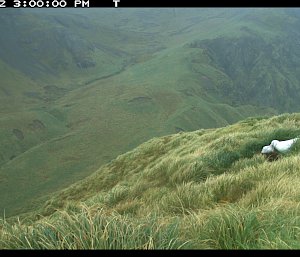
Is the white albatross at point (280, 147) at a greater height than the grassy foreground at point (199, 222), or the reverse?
the grassy foreground at point (199, 222)

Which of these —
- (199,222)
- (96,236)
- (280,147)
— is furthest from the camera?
(280,147)

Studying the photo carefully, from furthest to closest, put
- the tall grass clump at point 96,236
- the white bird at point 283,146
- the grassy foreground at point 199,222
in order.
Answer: the white bird at point 283,146, the grassy foreground at point 199,222, the tall grass clump at point 96,236

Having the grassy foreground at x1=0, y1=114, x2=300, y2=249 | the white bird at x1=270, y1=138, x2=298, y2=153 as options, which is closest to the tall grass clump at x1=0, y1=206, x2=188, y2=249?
the grassy foreground at x1=0, y1=114, x2=300, y2=249

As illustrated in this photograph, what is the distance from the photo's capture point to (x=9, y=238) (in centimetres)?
452

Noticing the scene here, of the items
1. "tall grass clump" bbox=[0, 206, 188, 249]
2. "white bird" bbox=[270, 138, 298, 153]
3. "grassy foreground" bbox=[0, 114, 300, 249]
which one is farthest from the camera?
"white bird" bbox=[270, 138, 298, 153]

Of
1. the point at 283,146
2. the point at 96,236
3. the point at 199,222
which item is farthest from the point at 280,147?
the point at 96,236

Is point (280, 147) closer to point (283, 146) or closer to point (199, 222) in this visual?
point (283, 146)

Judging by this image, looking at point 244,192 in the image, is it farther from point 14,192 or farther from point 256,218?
point 14,192

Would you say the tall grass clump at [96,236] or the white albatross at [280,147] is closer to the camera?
the tall grass clump at [96,236]

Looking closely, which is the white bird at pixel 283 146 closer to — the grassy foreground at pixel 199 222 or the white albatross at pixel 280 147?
the white albatross at pixel 280 147

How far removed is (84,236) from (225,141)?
38.1 ft

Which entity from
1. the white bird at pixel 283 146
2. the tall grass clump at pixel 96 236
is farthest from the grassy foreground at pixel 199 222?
the white bird at pixel 283 146

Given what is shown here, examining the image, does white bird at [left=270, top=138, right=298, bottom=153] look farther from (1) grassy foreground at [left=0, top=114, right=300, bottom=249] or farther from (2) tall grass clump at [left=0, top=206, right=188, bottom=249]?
(2) tall grass clump at [left=0, top=206, right=188, bottom=249]

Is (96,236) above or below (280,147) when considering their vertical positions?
above
